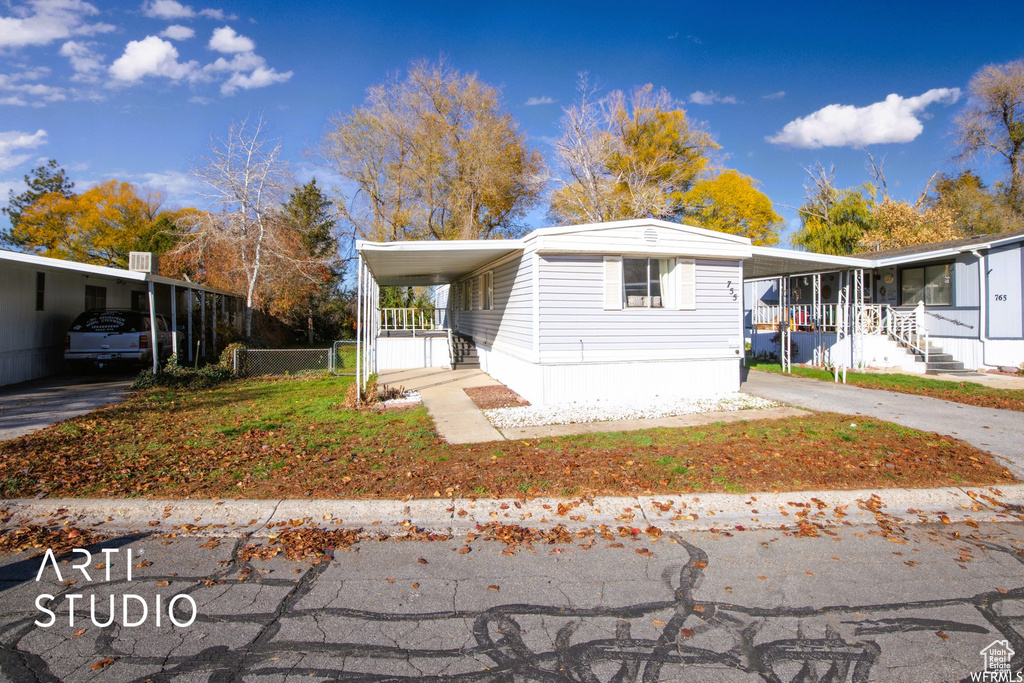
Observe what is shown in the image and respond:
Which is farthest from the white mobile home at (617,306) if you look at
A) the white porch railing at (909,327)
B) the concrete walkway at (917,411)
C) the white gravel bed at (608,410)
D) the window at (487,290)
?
the white porch railing at (909,327)

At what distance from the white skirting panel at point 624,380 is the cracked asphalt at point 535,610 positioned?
592 centimetres

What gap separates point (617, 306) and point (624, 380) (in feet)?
4.63

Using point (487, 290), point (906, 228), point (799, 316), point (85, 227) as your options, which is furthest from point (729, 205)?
point (85, 227)

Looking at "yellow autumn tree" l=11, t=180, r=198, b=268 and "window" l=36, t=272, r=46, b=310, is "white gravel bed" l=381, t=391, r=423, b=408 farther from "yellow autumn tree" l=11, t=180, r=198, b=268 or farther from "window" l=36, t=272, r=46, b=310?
"yellow autumn tree" l=11, t=180, r=198, b=268

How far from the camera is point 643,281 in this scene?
443 inches

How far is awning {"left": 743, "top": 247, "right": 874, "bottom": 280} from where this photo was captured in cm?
1236

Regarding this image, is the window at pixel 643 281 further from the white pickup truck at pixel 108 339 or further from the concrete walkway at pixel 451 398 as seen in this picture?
the white pickup truck at pixel 108 339

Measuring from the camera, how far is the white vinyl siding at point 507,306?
11.0m

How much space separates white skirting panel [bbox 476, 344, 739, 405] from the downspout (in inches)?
336

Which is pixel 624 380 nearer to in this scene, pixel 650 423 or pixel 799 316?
pixel 650 423

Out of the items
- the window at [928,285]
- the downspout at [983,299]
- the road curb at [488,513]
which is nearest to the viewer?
the road curb at [488,513]

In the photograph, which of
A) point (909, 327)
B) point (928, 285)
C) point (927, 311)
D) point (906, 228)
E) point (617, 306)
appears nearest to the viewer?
point (617, 306)

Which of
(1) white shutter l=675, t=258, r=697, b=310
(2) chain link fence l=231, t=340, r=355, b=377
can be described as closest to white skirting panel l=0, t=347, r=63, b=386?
(2) chain link fence l=231, t=340, r=355, b=377

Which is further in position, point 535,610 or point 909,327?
point 909,327
